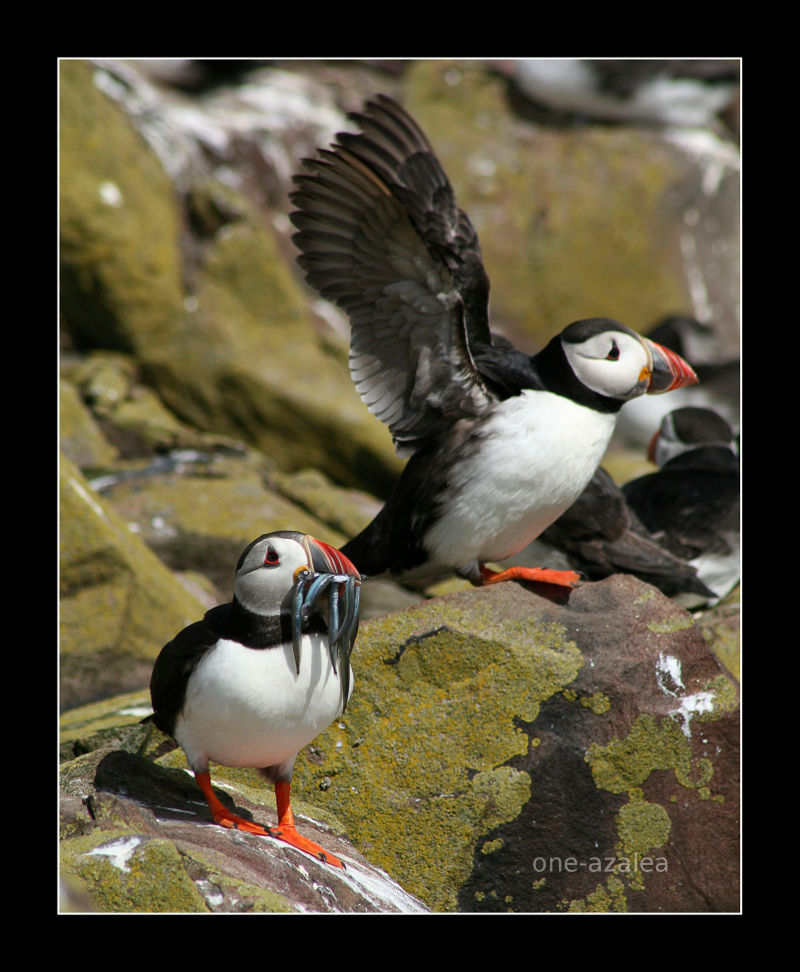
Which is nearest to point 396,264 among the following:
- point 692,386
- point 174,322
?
point 174,322

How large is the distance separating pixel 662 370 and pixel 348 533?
3516mm

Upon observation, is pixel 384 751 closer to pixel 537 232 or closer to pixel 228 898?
pixel 228 898

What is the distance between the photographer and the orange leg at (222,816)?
146 inches

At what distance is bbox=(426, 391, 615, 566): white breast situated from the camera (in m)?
4.59

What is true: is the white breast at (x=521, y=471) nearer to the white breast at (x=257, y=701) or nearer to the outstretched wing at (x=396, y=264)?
the outstretched wing at (x=396, y=264)

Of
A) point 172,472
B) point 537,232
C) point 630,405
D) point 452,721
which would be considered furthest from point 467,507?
point 537,232

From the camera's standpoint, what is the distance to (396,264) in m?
4.54

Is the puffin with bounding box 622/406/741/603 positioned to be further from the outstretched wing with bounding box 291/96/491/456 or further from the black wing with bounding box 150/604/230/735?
the black wing with bounding box 150/604/230/735

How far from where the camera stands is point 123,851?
3223 millimetres

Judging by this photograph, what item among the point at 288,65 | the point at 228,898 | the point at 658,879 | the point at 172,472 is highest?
the point at 288,65

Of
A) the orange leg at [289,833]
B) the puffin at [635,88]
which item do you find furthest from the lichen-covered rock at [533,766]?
the puffin at [635,88]

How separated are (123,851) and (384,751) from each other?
4.24 ft

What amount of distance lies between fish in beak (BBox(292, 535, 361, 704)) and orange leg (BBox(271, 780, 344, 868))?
436 mm

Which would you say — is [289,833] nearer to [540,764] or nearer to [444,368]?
[540,764]
